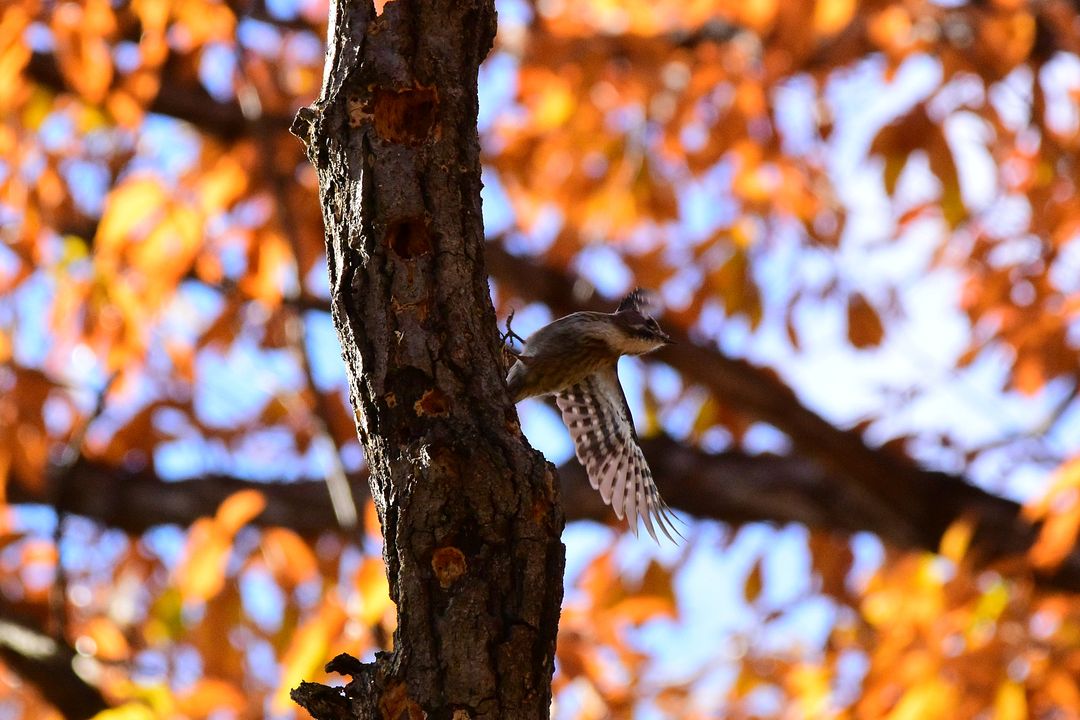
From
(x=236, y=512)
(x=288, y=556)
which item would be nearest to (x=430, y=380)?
(x=236, y=512)

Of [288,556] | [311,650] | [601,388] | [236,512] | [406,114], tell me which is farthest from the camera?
[288,556]

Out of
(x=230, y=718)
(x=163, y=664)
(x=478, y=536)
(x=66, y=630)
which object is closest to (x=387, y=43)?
(x=478, y=536)

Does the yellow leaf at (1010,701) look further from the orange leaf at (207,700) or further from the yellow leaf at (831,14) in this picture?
the yellow leaf at (831,14)

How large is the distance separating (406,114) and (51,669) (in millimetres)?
2986

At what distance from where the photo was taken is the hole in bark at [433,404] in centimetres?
182

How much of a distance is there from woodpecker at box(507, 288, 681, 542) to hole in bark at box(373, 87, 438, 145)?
1883 mm

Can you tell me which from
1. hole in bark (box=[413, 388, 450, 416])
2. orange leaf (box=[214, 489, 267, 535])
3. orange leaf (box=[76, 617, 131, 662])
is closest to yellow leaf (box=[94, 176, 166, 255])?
orange leaf (box=[214, 489, 267, 535])

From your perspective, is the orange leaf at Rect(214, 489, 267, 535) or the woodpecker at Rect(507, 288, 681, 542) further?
the orange leaf at Rect(214, 489, 267, 535)

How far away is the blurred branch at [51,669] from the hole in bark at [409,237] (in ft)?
9.25

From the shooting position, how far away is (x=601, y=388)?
440 cm

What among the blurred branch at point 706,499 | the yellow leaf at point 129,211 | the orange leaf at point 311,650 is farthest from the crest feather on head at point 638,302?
the yellow leaf at point 129,211

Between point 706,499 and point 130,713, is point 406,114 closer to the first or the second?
point 130,713

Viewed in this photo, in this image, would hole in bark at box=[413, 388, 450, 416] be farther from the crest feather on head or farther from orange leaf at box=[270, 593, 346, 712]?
the crest feather on head

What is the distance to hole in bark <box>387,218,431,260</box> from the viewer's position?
188 cm
